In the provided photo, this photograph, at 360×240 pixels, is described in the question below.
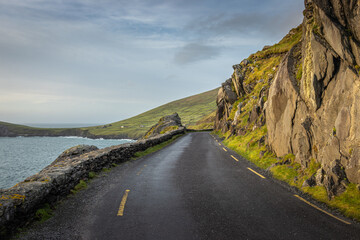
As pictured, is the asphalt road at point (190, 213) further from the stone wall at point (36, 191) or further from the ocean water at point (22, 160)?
the ocean water at point (22, 160)

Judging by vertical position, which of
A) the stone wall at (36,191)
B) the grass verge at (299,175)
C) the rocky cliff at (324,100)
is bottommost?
the grass verge at (299,175)

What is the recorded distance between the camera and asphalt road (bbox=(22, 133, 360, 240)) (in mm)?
5141

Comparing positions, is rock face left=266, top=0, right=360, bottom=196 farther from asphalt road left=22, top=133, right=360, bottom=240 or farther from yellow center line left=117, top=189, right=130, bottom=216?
yellow center line left=117, top=189, right=130, bottom=216

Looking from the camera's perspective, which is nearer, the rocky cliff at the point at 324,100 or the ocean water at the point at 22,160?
the rocky cliff at the point at 324,100

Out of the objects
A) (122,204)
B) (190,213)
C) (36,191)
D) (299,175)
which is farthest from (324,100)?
(36,191)

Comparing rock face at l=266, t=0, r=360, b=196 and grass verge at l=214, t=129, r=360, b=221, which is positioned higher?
rock face at l=266, t=0, r=360, b=196

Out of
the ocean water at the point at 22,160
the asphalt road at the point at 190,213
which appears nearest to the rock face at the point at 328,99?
the asphalt road at the point at 190,213

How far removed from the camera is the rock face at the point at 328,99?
25.9 feet

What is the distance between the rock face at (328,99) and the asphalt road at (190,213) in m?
2.25

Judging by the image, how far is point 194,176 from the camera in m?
10.9

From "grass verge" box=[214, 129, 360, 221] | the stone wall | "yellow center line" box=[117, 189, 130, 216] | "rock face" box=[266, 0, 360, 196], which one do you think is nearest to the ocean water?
the stone wall

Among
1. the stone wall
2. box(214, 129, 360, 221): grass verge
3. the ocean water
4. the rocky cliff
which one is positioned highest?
the rocky cliff

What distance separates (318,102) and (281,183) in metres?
4.50

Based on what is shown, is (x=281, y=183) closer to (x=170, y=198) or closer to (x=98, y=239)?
(x=170, y=198)
